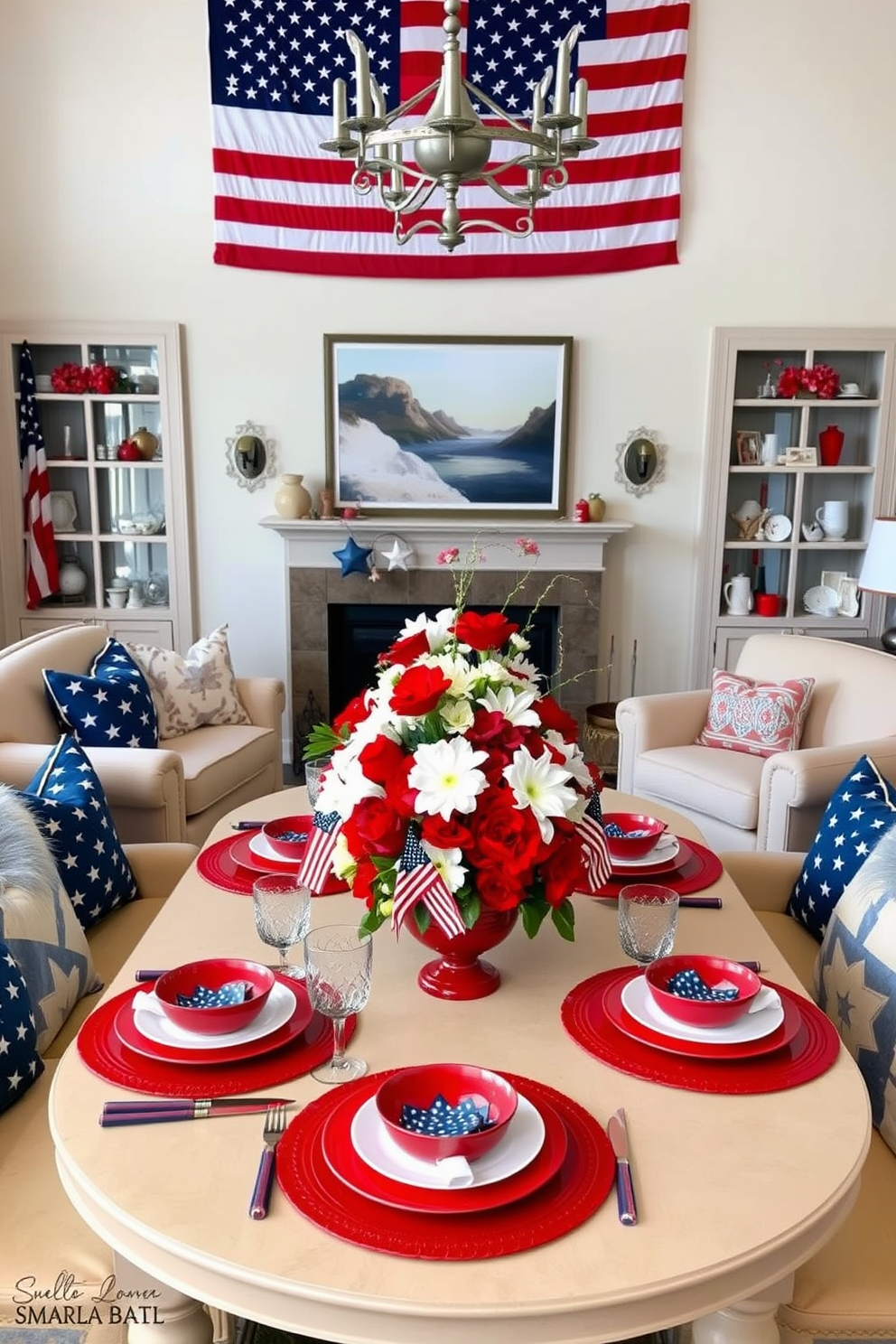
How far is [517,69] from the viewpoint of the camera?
15.9 feet

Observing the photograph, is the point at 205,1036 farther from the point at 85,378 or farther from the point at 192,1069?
the point at 85,378

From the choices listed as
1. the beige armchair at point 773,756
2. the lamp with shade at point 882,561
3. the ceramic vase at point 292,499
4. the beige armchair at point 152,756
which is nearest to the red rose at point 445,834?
the beige armchair at point 152,756

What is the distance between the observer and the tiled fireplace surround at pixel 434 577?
5.06m

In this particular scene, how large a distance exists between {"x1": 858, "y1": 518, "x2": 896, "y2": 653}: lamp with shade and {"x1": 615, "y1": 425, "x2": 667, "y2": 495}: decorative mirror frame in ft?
4.18

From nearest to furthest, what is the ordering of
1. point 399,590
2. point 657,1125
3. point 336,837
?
point 657,1125 → point 336,837 → point 399,590

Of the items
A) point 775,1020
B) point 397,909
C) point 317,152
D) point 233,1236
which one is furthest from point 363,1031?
point 317,152

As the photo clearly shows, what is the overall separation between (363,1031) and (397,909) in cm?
20

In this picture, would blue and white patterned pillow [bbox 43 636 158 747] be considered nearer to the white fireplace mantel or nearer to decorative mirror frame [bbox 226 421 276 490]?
the white fireplace mantel

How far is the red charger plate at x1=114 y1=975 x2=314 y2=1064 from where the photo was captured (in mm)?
1455

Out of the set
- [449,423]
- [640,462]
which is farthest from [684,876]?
[449,423]

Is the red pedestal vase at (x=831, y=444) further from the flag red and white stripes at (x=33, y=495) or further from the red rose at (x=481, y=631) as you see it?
the red rose at (x=481, y=631)

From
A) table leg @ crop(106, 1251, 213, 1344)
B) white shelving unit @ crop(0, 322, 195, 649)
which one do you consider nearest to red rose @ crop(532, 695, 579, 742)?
table leg @ crop(106, 1251, 213, 1344)

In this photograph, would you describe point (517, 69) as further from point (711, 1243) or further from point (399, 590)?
point (711, 1243)

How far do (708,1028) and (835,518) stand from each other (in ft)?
13.6
